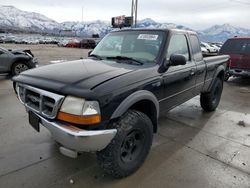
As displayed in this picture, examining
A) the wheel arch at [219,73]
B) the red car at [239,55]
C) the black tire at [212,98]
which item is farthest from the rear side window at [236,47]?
the black tire at [212,98]

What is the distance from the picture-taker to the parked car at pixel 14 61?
30.5 ft

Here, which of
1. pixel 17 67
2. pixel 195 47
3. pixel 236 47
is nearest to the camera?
pixel 195 47

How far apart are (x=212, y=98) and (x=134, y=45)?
2826 millimetres

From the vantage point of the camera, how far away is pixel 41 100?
8.86 feet

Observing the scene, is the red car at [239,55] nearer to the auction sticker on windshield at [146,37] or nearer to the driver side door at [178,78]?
the driver side door at [178,78]

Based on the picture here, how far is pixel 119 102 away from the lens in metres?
2.65

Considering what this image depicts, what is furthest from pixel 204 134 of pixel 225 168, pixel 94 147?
pixel 94 147

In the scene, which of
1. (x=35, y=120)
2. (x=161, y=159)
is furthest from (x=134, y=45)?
(x=35, y=120)

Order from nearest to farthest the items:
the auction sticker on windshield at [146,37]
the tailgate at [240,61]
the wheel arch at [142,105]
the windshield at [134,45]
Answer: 1. the wheel arch at [142,105]
2. the windshield at [134,45]
3. the auction sticker on windshield at [146,37]
4. the tailgate at [240,61]

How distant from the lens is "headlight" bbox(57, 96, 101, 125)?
241 centimetres

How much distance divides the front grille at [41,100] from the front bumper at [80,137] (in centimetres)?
15

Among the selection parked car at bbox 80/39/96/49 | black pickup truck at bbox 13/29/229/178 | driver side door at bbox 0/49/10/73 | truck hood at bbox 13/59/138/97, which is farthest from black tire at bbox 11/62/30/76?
parked car at bbox 80/39/96/49

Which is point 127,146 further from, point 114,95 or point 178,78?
point 178,78

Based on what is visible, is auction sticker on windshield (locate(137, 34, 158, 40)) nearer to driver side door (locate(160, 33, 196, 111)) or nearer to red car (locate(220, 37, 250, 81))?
driver side door (locate(160, 33, 196, 111))
